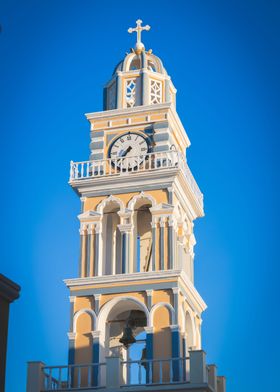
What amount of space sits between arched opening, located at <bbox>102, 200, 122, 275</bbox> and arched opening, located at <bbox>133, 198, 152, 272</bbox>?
30.1 inches

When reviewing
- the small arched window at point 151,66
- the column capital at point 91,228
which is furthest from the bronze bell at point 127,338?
the small arched window at point 151,66

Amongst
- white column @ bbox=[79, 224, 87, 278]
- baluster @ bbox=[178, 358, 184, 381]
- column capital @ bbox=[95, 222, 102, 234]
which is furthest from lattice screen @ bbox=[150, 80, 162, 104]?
baluster @ bbox=[178, 358, 184, 381]

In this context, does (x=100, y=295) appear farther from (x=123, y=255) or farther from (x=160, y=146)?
(x=160, y=146)

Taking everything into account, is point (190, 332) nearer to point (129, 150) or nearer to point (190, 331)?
point (190, 331)

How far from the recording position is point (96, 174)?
41406 millimetres

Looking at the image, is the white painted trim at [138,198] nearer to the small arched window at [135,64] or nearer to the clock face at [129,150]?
the clock face at [129,150]

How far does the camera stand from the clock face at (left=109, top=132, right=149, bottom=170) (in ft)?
134

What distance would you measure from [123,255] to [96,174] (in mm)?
3507

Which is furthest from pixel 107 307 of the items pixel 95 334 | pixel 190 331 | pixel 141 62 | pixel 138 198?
pixel 141 62

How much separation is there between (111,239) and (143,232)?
4.92 feet

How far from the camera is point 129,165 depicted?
134ft

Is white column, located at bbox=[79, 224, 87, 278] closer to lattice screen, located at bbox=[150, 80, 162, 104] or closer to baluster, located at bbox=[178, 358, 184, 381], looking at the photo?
baluster, located at bbox=[178, 358, 184, 381]

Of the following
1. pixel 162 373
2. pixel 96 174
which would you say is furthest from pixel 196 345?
pixel 96 174

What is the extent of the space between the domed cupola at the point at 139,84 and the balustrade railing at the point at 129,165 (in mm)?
2740
